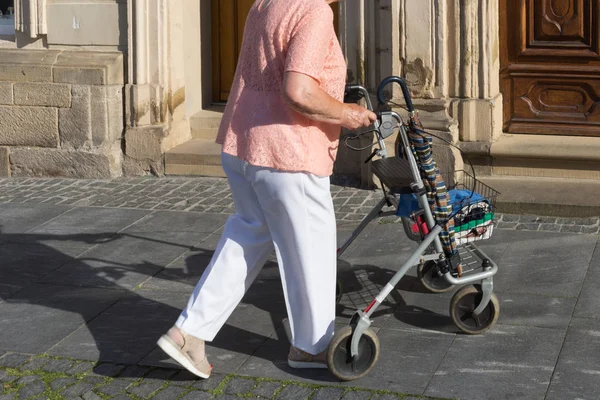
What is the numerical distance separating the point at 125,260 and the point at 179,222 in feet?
3.22

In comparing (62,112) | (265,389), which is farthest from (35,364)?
(62,112)

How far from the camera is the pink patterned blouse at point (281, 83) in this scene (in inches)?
179

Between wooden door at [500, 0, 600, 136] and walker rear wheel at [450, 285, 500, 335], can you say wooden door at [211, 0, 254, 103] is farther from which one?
walker rear wheel at [450, 285, 500, 335]

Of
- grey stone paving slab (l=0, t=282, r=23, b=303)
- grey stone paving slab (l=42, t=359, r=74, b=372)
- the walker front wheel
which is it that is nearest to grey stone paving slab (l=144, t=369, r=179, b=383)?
grey stone paving slab (l=42, t=359, r=74, b=372)

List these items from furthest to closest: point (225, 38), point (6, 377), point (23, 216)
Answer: point (225, 38) → point (23, 216) → point (6, 377)

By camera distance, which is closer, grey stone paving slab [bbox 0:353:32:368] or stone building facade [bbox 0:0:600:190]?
grey stone paving slab [bbox 0:353:32:368]

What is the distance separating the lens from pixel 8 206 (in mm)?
8398

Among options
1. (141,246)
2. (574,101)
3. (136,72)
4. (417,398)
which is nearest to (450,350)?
(417,398)

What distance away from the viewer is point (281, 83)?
463 cm

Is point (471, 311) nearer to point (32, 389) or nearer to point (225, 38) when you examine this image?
point (32, 389)

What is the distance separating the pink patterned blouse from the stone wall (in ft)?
15.5

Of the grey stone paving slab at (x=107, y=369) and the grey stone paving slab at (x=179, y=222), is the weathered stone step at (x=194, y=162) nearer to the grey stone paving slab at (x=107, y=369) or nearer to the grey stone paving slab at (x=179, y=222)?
the grey stone paving slab at (x=179, y=222)

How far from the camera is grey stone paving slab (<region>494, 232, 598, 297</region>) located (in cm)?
607

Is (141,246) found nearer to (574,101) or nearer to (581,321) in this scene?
(581,321)
